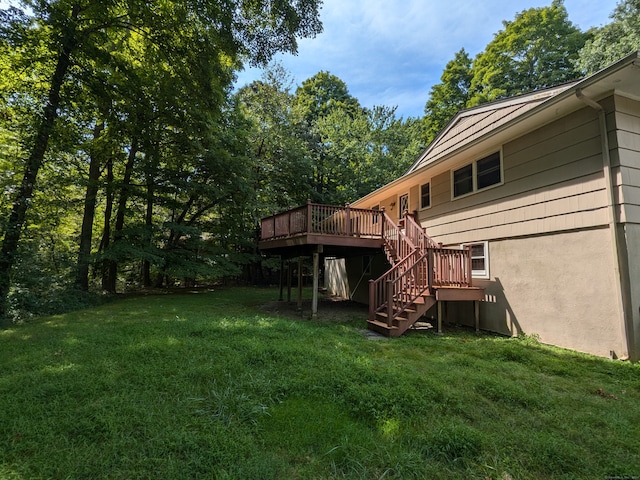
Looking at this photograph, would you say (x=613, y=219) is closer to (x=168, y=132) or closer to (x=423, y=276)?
(x=423, y=276)

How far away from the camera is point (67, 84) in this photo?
893 centimetres

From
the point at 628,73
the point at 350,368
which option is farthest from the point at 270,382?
the point at 628,73

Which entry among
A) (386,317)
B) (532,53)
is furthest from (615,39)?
(386,317)

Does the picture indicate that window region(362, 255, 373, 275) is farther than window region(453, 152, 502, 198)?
Yes

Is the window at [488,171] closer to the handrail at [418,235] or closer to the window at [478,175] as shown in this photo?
the window at [478,175]

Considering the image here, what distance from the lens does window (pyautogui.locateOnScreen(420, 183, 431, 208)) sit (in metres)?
9.52

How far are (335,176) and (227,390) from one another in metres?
19.7

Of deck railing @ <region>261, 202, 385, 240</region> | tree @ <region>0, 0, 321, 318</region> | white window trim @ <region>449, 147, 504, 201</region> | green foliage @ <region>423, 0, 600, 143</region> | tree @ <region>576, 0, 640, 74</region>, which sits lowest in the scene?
deck railing @ <region>261, 202, 385, 240</region>

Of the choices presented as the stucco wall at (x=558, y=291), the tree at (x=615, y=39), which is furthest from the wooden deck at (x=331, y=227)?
the tree at (x=615, y=39)

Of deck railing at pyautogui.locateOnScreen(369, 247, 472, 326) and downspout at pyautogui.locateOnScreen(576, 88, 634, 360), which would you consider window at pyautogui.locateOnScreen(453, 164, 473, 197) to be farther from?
downspout at pyautogui.locateOnScreen(576, 88, 634, 360)

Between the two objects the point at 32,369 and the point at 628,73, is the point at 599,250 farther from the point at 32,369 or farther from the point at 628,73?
the point at 32,369

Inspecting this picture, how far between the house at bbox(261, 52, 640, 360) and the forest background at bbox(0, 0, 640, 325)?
5.84 m

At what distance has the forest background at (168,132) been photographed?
8172 mm

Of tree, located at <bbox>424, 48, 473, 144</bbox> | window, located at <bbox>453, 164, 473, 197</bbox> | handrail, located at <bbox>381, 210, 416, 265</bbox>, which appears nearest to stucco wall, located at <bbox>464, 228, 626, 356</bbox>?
window, located at <bbox>453, 164, 473, 197</bbox>
